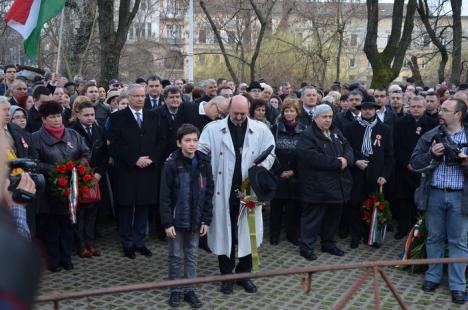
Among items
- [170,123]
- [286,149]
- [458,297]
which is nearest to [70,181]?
[170,123]

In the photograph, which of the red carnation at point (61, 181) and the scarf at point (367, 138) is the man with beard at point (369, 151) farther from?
the red carnation at point (61, 181)

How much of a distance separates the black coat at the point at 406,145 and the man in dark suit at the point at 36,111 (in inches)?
201

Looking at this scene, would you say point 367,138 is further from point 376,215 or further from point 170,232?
point 170,232

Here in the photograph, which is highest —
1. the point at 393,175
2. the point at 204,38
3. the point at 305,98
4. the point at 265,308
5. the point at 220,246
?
the point at 204,38

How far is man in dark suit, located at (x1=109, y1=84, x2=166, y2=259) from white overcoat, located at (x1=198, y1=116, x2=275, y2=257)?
4.16 ft

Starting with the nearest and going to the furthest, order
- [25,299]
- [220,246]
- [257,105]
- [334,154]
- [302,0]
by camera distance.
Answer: [25,299] < [220,246] < [334,154] < [257,105] < [302,0]

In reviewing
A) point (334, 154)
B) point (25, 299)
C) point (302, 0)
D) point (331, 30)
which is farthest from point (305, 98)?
point (331, 30)

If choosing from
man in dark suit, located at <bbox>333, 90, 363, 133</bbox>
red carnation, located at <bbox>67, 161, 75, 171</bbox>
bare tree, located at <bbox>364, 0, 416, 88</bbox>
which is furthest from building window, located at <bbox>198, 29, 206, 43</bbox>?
red carnation, located at <bbox>67, 161, 75, 171</bbox>

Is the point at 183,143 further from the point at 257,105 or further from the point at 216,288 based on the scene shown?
the point at 257,105

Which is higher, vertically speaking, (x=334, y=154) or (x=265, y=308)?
(x=334, y=154)

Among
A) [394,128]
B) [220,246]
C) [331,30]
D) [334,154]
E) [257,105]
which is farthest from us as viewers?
[331,30]

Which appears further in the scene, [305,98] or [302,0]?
[302,0]

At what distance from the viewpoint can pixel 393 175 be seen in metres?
8.48

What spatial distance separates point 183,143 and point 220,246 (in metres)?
1.22
